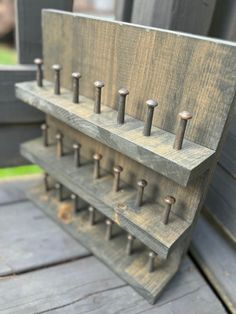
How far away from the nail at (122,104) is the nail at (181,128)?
112 millimetres

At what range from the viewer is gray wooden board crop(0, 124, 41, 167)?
3.20 ft

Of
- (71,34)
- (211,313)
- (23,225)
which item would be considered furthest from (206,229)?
(71,34)

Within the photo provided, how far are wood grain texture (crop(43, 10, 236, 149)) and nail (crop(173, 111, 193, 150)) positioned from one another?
0.04 metres

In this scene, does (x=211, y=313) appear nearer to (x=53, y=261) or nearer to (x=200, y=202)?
(x=200, y=202)

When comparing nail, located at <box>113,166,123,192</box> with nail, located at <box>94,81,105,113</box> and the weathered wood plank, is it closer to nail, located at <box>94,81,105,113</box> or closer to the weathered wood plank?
nail, located at <box>94,81,105,113</box>

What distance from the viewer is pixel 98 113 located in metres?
0.65

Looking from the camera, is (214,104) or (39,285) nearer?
(214,104)

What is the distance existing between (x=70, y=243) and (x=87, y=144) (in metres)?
0.26

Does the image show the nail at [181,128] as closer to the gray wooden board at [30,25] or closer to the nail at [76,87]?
the nail at [76,87]

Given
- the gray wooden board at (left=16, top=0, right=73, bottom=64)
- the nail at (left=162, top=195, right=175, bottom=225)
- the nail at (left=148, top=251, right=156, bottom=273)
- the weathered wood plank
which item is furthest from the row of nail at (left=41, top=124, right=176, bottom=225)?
the weathered wood plank

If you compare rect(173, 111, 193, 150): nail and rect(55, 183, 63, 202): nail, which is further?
rect(55, 183, 63, 202): nail

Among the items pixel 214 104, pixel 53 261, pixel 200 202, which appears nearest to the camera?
pixel 214 104

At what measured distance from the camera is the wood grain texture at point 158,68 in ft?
1.67

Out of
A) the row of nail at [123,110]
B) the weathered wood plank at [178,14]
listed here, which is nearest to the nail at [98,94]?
the row of nail at [123,110]
